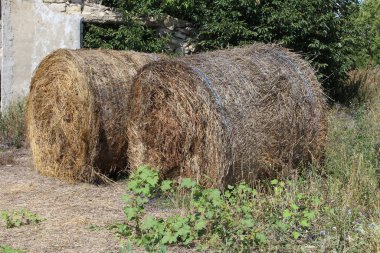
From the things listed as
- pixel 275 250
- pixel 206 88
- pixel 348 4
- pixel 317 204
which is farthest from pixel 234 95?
pixel 348 4

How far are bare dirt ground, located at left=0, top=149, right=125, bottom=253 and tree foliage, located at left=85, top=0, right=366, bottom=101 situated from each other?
3.83m

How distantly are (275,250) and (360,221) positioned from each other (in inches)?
35.9

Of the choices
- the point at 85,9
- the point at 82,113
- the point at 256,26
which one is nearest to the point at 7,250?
the point at 82,113

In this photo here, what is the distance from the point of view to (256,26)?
1165 cm

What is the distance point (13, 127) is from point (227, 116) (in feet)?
18.0

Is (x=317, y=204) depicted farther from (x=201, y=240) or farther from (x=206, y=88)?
(x=206, y=88)

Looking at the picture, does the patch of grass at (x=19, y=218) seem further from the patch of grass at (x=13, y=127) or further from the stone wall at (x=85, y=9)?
the stone wall at (x=85, y=9)

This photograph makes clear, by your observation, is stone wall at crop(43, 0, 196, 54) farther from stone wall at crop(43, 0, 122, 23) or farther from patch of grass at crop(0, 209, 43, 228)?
patch of grass at crop(0, 209, 43, 228)

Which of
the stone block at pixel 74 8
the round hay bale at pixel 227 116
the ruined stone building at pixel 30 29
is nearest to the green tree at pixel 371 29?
the ruined stone building at pixel 30 29

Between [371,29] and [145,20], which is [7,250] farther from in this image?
[371,29]

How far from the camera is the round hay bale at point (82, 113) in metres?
7.50

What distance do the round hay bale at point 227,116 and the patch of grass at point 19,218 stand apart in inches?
59.9

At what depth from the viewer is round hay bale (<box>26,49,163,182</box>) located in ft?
24.6

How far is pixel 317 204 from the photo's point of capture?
5.44 metres
